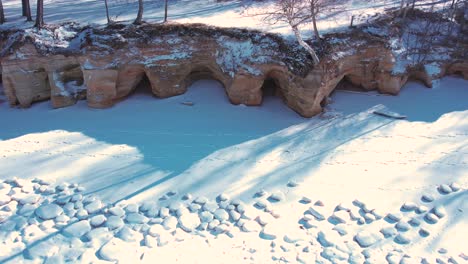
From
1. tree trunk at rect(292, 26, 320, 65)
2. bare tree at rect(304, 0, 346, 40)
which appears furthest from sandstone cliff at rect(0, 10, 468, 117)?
bare tree at rect(304, 0, 346, 40)

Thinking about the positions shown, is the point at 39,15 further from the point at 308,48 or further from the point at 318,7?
the point at 318,7

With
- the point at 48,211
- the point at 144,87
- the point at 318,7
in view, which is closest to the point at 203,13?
the point at 144,87

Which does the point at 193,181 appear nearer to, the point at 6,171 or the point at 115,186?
the point at 115,186

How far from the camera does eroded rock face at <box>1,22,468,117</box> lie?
1215 cm

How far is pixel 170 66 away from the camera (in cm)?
1282

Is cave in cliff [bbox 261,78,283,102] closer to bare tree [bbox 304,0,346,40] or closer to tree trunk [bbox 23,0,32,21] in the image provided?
bare tree [bbox 304,0,346,40]

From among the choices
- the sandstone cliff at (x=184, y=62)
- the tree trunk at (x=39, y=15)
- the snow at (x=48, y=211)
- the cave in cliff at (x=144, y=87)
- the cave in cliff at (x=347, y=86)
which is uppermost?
the tree trunk at (x=39, y=15)

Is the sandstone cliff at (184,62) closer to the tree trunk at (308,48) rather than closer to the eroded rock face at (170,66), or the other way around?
the eroded rock face at (170,66)

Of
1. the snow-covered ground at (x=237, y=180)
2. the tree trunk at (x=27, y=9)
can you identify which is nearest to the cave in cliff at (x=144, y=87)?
the snow-covered ground at (x=237, y=180)

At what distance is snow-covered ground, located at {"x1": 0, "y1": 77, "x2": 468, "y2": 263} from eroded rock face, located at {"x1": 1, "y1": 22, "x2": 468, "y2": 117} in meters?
0.47

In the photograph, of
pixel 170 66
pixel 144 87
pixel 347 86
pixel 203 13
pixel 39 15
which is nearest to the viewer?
pixel 170 66

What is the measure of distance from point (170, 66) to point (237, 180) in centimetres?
524

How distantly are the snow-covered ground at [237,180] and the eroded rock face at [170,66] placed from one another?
18.5 inches

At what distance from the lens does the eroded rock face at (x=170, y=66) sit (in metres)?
12.1
